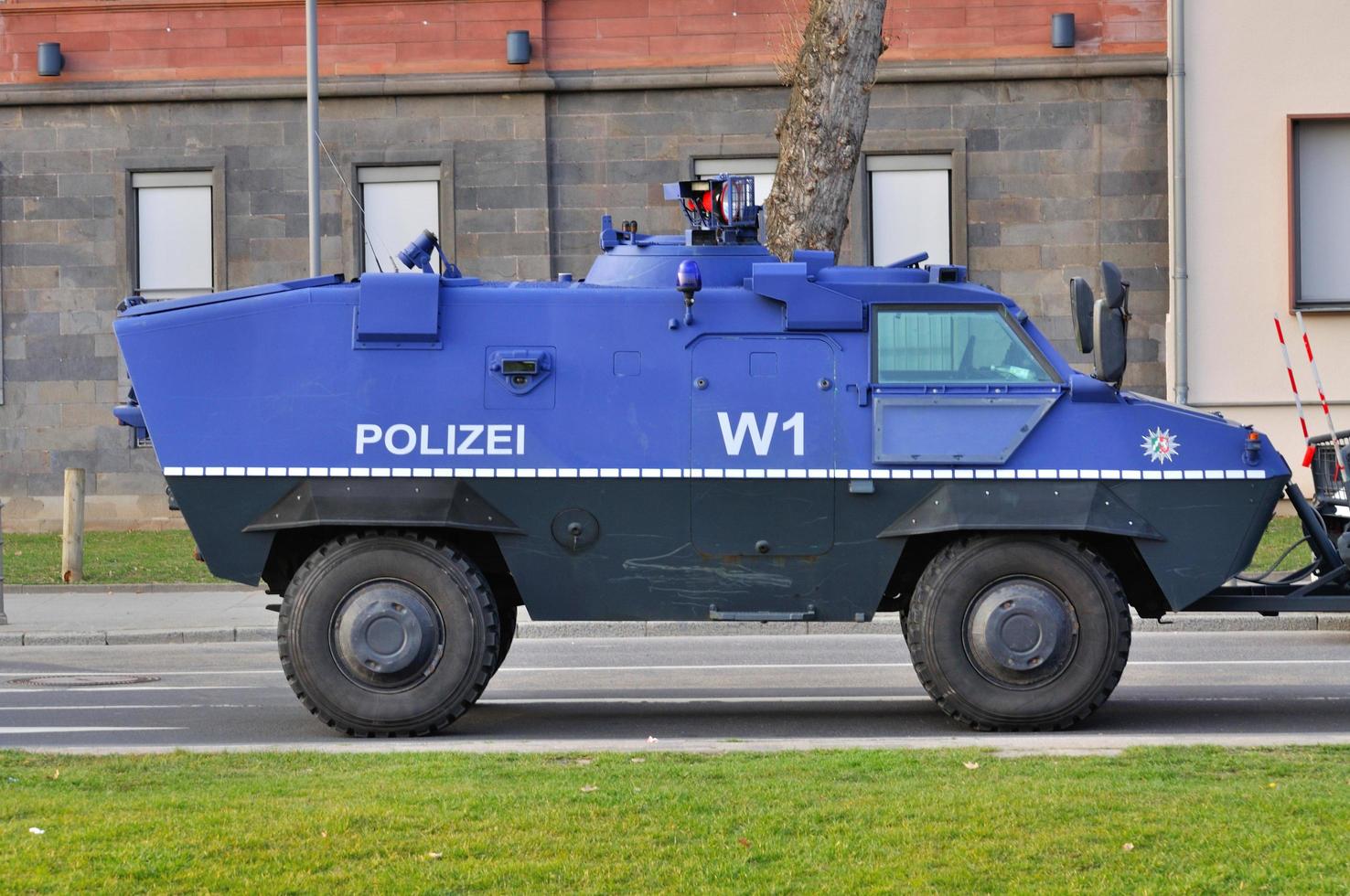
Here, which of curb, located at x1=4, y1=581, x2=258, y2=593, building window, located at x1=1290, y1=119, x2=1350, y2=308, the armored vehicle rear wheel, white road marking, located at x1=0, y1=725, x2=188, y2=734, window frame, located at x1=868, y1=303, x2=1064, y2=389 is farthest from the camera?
building window, located at x1=1290, y1=119, x2=1350, y2=308

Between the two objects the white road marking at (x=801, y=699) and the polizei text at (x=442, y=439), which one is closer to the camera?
the polizei text at (x=442, y=439)

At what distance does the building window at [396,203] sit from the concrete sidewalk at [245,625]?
8.14 metres

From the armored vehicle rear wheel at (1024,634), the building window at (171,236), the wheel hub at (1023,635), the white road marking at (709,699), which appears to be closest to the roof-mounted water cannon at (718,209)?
the armored vehicle rear wheel at (1024,634)

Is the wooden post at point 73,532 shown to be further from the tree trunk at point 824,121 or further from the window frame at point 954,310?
the window frame at point 954,310

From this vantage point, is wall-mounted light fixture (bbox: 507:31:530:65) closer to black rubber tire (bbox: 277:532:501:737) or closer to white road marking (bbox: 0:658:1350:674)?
white road marking (bbox: 0:658:1350:674)

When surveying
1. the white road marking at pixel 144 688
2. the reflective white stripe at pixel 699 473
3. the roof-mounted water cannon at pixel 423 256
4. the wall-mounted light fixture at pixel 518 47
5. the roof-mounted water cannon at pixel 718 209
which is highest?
the wall-mounted light fixture at pixel 518 47

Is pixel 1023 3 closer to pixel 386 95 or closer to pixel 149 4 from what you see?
pixel 386 95

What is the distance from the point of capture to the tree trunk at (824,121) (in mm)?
16891

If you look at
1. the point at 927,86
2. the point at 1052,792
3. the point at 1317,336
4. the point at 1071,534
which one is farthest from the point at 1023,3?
the point at 1052,792

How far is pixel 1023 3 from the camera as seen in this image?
22.6 m

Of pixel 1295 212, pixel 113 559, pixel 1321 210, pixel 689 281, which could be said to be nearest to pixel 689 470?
pixel 689 281

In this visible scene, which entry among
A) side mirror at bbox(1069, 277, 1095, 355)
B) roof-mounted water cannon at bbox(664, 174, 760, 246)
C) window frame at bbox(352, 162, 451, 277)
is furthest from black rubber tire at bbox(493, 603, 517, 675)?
window frame at bbox(352, 162, 451, 277)

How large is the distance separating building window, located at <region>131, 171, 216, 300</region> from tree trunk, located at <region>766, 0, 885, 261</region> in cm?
960

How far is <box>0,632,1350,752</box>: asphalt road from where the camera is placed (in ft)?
30.2
